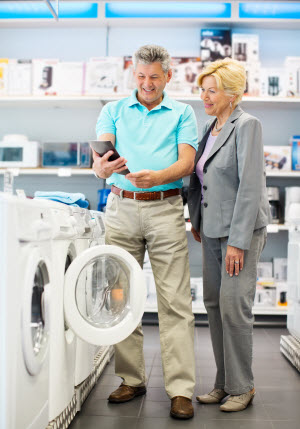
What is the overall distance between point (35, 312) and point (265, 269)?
2980mm

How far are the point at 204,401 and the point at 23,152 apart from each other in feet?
8.69

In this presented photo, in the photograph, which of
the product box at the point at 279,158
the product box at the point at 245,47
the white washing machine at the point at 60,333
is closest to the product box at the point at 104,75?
the product box at the point at 245,47

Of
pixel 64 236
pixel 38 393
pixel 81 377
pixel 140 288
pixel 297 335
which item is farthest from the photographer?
pixel 297 335

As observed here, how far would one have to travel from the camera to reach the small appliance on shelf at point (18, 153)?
4.15 metres

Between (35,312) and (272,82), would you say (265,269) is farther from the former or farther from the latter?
(35,312)

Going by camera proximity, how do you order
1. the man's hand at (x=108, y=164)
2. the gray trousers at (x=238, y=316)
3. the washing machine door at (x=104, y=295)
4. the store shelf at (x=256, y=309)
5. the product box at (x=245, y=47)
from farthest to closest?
the product box at (x=245, y=47), the store shelf at (x=256, y=309), the gray trousers at (x=238, y=316), the man's hand at (x=108, y=164), the washing machine door at (x=104, y=295)

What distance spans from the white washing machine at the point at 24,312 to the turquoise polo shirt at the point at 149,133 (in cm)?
74

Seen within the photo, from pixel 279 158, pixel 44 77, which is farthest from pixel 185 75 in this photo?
pixel 44 77

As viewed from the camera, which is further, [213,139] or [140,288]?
[213,139]

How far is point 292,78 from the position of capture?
4.15 meters

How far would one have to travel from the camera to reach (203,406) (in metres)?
2.29

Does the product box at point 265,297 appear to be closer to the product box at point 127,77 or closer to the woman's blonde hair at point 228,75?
the product box at point 127,77

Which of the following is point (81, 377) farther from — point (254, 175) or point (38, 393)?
point (254, 175)

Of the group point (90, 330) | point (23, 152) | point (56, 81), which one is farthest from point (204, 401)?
point (56, 81)
